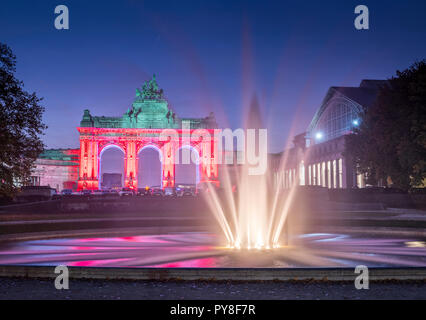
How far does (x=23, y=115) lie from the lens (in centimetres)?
2138

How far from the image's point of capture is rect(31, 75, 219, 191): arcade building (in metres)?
107

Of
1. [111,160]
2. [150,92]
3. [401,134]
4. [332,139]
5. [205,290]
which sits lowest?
[205,290]

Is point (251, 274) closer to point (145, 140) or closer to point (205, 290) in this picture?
point (205, 290)

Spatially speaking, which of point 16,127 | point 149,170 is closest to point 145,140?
point 149,170

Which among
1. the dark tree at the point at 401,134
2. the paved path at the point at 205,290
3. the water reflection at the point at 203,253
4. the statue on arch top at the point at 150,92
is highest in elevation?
the statue on arch top at the point at 150,92

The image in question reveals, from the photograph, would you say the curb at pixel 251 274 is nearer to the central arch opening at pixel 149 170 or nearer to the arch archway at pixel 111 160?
the central arch opening at pixel 149 170

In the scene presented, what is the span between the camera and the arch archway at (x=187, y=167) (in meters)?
110

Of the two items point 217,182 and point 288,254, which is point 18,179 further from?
point 217,182

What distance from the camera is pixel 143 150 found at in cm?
11294

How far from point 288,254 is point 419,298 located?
4808mm

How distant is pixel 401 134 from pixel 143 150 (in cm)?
8352

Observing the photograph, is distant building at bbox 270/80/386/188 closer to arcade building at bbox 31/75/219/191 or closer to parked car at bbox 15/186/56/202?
arcade building at bbox 31/75/219/191

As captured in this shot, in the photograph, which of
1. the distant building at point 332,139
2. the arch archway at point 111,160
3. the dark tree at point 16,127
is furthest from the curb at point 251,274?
the arch archway at point 111,160

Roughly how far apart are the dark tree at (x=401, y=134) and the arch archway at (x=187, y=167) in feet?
219
